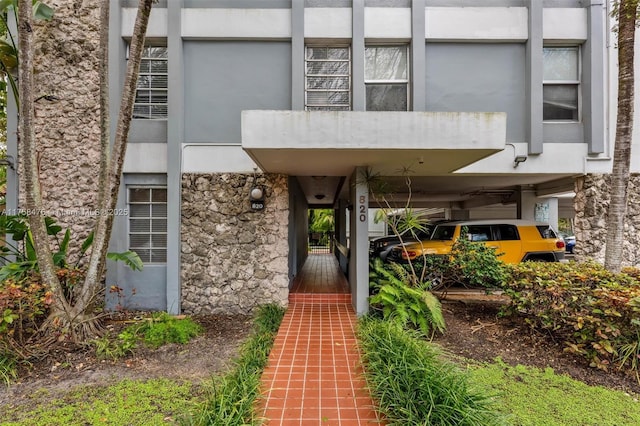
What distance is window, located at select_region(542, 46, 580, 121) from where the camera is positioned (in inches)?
257

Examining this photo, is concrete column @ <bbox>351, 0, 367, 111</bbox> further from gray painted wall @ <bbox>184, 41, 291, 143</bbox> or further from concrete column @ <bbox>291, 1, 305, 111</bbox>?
gray painted wall @ <bbox>184, 41, 291, 143</bbox>

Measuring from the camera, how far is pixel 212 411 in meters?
2.85

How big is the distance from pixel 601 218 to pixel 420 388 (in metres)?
6.10

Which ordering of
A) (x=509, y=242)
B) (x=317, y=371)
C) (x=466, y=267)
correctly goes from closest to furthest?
(x=317, y=371) < (x=466, y=267) < (x=509, y=242)

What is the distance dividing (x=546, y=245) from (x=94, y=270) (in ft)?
31.0

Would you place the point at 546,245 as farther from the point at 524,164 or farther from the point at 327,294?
the point at 327,294

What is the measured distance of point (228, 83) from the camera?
633 cm

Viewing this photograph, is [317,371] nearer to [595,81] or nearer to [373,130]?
[373,130]

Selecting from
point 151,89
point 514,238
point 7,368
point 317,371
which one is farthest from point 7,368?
point 514,238

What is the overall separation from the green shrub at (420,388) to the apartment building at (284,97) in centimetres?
247

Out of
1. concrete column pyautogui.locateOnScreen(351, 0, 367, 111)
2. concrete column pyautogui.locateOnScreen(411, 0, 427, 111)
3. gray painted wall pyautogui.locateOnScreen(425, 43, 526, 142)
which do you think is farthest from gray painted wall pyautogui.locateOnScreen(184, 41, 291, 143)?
gray painted wall pyautogui.locateOnScreen(425, 43, 526, 142)

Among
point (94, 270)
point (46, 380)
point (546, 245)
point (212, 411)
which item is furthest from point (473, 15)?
point (46, 380)

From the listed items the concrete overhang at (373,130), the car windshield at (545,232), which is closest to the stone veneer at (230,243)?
the concrete overhang at (373,130)

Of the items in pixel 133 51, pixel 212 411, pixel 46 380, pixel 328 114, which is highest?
pixel 133 51
